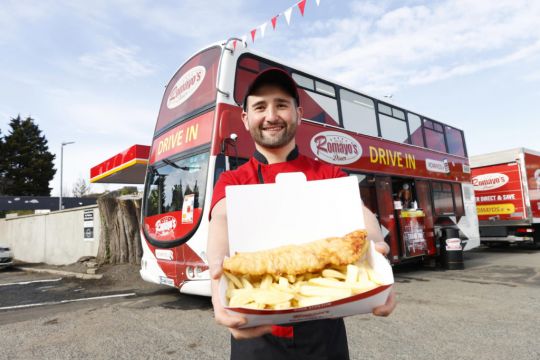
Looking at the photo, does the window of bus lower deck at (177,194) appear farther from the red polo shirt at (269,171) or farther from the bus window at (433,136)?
the bus window at (433,136)

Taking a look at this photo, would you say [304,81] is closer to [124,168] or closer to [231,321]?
[124,168]

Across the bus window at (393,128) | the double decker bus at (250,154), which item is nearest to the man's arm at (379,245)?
the double decker bus at (250,154)

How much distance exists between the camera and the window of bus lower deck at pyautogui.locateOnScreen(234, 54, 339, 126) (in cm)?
538

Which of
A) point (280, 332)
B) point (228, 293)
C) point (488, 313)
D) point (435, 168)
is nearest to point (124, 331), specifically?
point (280, 332)

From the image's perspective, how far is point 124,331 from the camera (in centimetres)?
403

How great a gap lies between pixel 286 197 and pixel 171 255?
13.3ft

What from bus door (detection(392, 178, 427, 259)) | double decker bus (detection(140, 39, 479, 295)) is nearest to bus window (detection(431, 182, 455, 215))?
double decker bus (detection(140, 39, 479, 295))

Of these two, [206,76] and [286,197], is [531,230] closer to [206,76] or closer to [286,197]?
[206,76]

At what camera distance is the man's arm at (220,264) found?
1.00 metres

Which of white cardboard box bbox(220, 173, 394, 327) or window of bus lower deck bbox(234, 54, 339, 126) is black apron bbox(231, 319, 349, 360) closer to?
white cardboard box bbox(220, 173, 394, 327)

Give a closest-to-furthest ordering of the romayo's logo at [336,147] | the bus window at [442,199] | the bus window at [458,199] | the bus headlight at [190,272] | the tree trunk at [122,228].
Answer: the bus headlight at [190,272] → the romayo's logo at [336,147] → the bus window at [442,199] → the tree trunk at [122,228] → the bus window at [458,199]

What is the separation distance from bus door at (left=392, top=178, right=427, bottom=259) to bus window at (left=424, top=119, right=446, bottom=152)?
6.33ft

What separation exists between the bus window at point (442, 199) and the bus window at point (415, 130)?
1.21 metres

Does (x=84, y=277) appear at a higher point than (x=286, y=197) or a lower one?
lower
